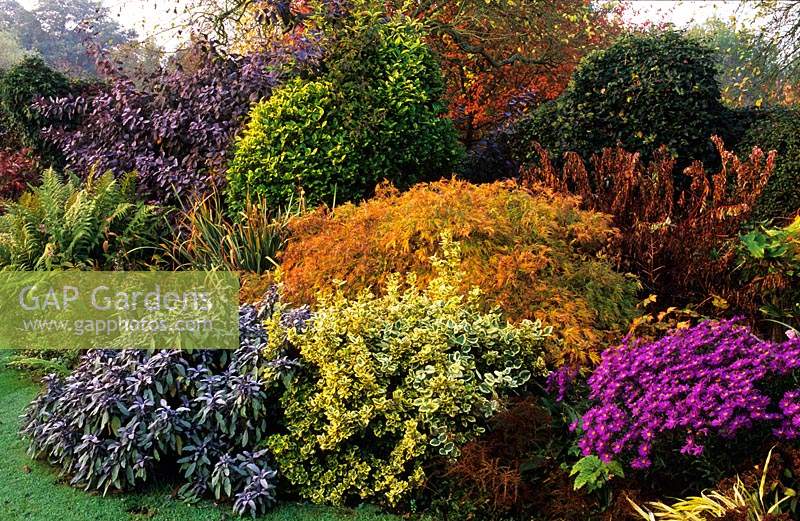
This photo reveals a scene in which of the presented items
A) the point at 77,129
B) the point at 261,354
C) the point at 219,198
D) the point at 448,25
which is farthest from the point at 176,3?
the point at 261,354

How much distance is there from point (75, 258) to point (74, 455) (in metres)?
2.63

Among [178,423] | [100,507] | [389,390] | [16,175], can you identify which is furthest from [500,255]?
[16,175]

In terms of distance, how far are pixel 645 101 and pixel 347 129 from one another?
2.58 m

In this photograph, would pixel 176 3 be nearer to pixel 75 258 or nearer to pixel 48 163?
pixel 48 163

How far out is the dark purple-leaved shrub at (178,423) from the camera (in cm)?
348

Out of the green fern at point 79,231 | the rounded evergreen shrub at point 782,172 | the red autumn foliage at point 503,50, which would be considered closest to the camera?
the rounded evergreen shrub at point 782,172

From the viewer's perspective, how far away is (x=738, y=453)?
291 centimetres

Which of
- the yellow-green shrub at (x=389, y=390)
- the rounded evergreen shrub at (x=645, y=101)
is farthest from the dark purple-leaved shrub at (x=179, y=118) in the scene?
the yellow-green shrub at (x=389, y=390)

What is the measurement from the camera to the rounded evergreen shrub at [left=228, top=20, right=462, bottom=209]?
6.32 m

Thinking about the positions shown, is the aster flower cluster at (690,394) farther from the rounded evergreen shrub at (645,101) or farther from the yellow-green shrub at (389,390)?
the rounded evergreen shrub at (645,101)

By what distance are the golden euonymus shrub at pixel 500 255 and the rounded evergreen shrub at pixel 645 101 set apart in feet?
5.69

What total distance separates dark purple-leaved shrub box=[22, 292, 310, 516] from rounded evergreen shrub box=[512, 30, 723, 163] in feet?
12.5

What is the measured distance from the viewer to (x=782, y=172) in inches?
230

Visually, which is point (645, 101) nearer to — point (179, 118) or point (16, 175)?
point (179, 118)
